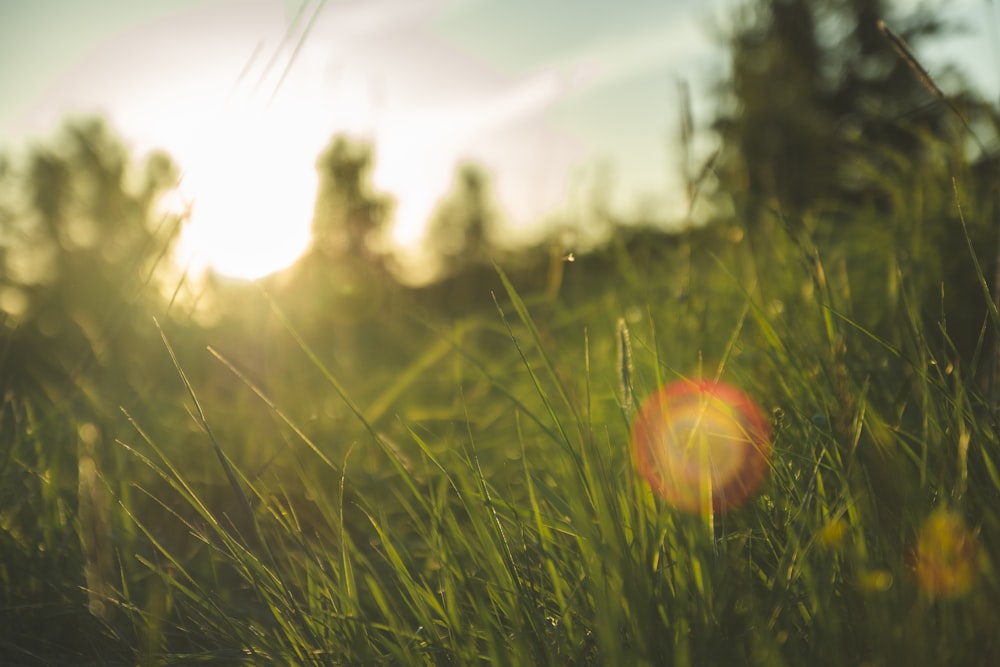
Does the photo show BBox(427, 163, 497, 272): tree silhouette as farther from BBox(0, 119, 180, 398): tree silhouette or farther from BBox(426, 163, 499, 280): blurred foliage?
BBox(0, 119, 180, 398): tree silhouette

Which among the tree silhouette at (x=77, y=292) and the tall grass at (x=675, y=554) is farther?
the tree silhouette at (x=77, y=292)

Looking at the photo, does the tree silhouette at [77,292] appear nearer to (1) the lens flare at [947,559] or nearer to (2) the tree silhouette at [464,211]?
(1) the lens flare at [947,559]

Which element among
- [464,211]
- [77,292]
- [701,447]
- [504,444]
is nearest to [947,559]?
[701,447]

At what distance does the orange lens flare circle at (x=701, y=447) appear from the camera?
2.21 feet

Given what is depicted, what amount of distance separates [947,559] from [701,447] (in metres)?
0.21

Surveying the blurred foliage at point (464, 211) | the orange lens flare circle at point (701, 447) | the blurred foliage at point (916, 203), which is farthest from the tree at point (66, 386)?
the blurred foliage at point (464, 211)

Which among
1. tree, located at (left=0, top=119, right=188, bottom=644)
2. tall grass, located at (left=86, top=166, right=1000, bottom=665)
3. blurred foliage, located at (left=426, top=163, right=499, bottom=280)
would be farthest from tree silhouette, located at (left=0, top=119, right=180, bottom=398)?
blurred foliage, located at (left=426, top=163, right=499, bottom=280)

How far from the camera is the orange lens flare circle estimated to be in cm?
67

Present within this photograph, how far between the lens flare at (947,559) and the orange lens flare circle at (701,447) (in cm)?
18

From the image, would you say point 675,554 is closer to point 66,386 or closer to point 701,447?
point 701,447

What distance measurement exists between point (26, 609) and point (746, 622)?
1014 millimetres

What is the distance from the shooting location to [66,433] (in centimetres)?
169

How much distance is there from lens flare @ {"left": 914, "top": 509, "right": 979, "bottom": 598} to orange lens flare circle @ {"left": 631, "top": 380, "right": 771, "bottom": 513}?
→ 180 mm

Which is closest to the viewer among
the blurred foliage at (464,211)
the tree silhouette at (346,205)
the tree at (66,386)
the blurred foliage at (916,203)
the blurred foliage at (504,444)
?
the blurred foliage at (504,444)
